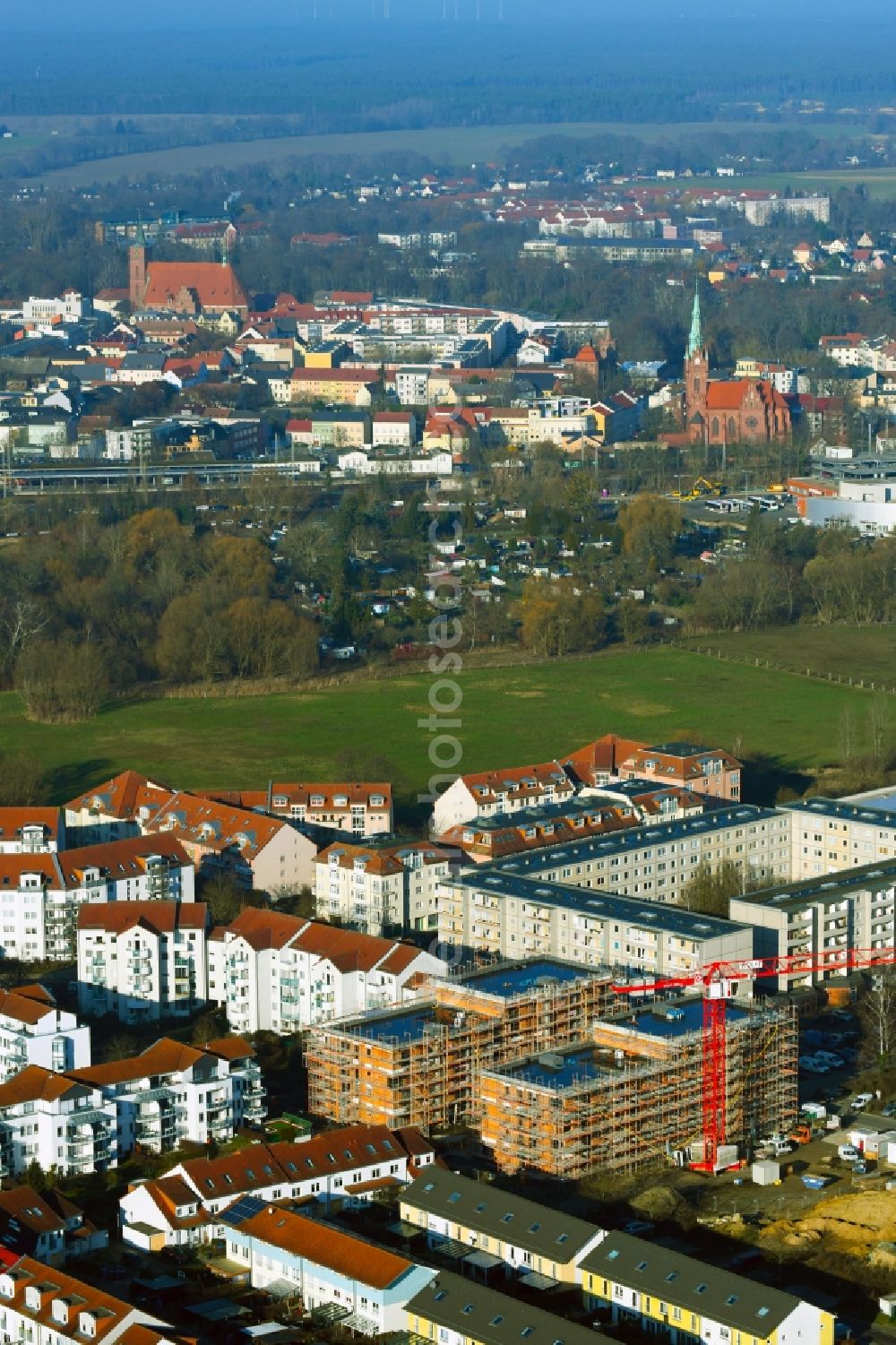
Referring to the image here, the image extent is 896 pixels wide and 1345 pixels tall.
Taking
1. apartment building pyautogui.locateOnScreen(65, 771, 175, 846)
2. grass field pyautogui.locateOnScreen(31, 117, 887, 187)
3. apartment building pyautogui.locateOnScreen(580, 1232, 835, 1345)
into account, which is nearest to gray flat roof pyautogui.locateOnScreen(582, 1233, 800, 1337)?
apartment building pyautogui.locateOnScreen(580, 1232, 835, 1345)

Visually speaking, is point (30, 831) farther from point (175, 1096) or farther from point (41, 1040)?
point (175, 1096)

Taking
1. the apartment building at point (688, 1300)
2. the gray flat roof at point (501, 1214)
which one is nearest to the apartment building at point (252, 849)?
the gray flat roof at point (501, 1214)

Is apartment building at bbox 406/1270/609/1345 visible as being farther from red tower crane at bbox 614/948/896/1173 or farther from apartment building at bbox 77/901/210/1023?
apartment building at bbox 77/901/210/1023

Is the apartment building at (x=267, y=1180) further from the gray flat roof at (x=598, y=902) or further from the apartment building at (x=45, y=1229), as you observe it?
the gray flat roof at (x=598, y=902)

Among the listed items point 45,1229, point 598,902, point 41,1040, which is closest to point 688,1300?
point 45,1229

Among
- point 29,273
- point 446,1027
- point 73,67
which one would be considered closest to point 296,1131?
point 446,1027

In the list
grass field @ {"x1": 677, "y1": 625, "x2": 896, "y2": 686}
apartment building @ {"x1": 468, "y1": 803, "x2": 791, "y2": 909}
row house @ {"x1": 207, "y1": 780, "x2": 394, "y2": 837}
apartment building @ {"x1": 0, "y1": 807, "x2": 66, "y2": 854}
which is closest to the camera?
apartment building @ {"x1": 468, "y1": 803, "x2": 791, "y2": 909}

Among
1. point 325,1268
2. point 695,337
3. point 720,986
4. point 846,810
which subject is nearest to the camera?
point 325,1268

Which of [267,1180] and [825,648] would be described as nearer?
[267,1180]
